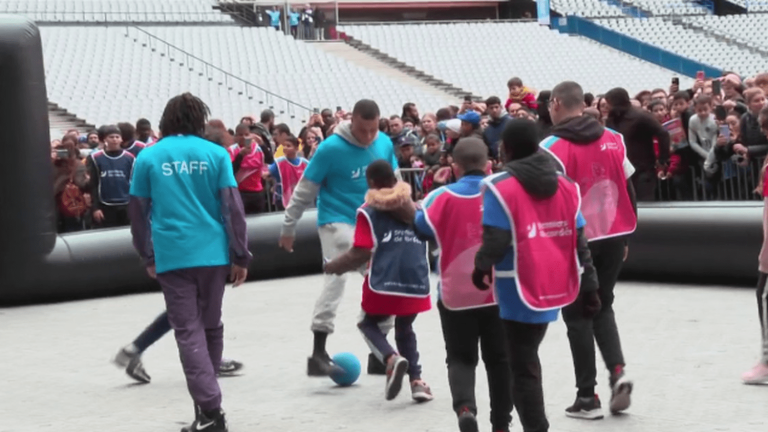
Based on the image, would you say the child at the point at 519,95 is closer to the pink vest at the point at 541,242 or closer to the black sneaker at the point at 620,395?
the black sneaker at the point at 620,395

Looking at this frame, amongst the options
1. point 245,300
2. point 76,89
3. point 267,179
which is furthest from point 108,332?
point 76,89

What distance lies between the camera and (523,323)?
17.2 feet

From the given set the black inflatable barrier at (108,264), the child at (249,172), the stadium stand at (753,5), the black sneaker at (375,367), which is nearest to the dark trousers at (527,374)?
the black sneaker at (375,367)

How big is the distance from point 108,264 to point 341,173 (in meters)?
5.07

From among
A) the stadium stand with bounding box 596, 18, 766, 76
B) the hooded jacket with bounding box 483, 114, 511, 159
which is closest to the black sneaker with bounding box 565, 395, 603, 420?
the hooded jacket with bounding box 483, 114, 511, 159

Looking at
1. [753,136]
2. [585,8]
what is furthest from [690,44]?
[753,136]

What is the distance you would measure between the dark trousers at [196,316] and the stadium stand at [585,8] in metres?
38.9

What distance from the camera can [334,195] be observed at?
7.70 m

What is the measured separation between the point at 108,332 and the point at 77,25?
93.2 ft

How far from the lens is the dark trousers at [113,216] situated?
1300cm

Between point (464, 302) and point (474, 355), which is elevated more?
point (464, 302)

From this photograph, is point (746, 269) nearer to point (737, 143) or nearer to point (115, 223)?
point (737, 143)

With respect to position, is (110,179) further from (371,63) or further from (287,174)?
(371,63)

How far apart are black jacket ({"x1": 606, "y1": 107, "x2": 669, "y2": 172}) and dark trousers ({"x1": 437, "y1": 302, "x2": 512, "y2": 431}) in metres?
4.71
